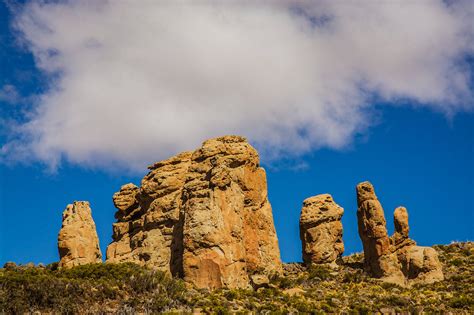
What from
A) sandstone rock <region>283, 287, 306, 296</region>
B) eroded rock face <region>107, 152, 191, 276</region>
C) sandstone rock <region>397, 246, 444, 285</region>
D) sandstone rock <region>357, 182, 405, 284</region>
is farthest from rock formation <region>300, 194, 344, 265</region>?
eroded rock face <region>107, 152, 191, 276</region>

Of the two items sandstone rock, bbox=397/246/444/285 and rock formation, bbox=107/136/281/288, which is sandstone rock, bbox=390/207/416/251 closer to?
sandstone rock, bbox=397/246/444/285

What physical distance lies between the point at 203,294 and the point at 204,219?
7.15 meters

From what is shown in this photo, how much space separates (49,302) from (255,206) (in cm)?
2209

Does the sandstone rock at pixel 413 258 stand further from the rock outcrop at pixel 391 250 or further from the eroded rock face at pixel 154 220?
the eroded rock face at pixel 154 220

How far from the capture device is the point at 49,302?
197 feet

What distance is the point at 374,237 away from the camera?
75.6 m

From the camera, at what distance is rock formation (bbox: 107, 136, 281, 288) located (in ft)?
225

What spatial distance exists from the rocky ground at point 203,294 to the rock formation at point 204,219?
223cm

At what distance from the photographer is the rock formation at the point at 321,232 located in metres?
82.4

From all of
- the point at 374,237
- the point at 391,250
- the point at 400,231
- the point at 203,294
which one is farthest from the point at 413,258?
the point at 203,294

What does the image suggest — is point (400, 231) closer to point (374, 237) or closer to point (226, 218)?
point (374, 237)

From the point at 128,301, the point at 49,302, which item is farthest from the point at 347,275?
the point at 49,302

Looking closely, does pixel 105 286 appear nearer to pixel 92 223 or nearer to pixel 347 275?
pixel 92 223

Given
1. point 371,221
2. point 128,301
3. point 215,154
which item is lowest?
point 128,301
